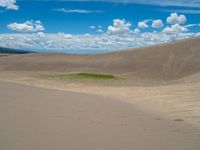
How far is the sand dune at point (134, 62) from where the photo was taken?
51069 millimetres

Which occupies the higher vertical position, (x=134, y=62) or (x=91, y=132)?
(x=134, y=62)

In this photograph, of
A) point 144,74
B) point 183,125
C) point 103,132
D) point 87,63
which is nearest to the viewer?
point 103,132

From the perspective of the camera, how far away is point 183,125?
9164 millimetres

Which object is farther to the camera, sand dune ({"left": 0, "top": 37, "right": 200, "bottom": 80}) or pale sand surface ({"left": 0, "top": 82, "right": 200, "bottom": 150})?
sand dune ({"left": 0, "top": 37, "right": 200, "bottom": 80})

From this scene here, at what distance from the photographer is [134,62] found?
60281mm

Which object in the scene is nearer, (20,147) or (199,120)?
(20,147)

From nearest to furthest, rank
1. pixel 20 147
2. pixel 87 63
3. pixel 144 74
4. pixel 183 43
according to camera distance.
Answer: pixel 20 147
pixel 144 74
pixel 183 43
pixel 87 63

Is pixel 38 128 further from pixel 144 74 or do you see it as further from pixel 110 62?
pixel 110 62

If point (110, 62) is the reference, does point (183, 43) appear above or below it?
above

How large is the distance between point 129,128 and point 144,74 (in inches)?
1708

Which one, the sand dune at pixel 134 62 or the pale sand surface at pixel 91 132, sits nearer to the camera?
the pale sand surface at pixel 91 132

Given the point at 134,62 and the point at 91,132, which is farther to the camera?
Answer: the point at 134,62

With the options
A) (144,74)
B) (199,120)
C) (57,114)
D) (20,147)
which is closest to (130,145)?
(20,147)

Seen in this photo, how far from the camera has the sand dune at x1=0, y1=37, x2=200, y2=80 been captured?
51069 millimetres
